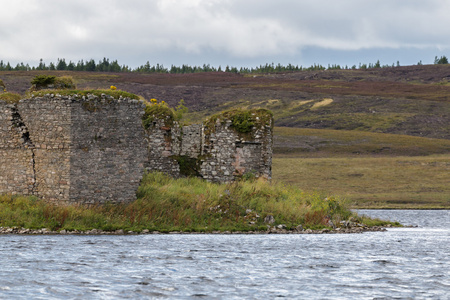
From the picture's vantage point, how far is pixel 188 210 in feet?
107

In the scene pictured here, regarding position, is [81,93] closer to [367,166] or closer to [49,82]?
[49,82]

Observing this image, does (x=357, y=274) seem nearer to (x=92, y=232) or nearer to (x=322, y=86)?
(x=92, y=232)

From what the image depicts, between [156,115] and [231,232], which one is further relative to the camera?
[156,115]

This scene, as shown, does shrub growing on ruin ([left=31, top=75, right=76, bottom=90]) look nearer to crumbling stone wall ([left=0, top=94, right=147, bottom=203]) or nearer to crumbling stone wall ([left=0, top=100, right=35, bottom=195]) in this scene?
crumbling stone wall ([left=0, top=100, right=35, bottom=195])

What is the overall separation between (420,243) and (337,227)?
5.58 m

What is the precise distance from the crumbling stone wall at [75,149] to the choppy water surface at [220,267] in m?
3.00

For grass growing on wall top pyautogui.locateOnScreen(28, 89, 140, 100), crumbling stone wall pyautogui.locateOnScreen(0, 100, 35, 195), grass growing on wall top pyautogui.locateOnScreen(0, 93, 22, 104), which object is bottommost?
crumbling stone wall pyautogui.locateOnScreen(0, 100, 35, 195)

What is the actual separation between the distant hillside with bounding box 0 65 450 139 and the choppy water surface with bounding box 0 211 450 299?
95814 millimetres

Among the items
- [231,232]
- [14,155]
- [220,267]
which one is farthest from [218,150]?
[220,267]

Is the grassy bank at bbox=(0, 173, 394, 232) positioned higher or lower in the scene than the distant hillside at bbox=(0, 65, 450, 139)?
lower

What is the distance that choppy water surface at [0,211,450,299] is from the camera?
58.3 ft

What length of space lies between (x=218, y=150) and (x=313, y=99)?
11848 cm

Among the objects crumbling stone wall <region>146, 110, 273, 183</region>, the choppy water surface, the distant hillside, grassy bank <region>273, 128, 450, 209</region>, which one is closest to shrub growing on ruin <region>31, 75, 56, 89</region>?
crumbling stone wall <region>146, 110, 273, 183</region>

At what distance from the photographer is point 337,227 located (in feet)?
Result: 121
